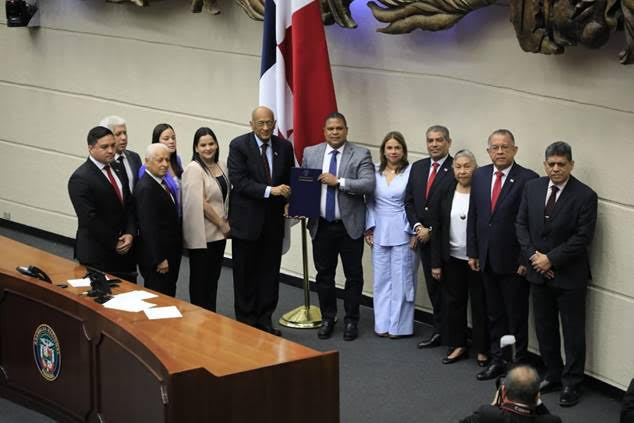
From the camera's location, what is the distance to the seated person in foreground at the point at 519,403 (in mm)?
4270

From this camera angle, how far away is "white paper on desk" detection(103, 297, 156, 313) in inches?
234

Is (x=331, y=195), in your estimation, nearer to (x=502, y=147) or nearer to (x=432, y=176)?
(x=432, y=176)

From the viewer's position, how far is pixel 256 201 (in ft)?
24.2

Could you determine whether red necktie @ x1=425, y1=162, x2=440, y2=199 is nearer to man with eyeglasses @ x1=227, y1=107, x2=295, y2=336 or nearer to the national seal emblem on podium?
man with eyeglasses @ x1=227, y1=107, x2=295, y2=336

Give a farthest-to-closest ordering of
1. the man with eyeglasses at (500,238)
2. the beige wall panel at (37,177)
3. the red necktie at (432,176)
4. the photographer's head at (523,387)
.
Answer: the beige wall panel at (37,177), the red necktie at (432,176), the man with eyeglasses at (500,238), the photographer's head at (523,387)

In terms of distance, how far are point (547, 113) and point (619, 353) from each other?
1502mm

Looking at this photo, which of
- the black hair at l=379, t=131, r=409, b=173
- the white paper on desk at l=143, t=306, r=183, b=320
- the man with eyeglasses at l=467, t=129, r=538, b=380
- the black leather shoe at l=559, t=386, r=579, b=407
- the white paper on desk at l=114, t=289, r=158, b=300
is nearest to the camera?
the white paper on desk at l=143, t=306, r=183, b=320

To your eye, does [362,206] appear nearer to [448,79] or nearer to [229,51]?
[448,79]

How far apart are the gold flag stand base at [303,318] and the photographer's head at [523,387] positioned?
3696mm

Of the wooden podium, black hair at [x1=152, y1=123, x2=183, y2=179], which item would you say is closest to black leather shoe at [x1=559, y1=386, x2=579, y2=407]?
the wooden podium

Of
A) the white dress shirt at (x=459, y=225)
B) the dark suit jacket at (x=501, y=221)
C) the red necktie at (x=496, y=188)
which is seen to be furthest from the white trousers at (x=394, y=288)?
the red necktie at (x=496, y=188)

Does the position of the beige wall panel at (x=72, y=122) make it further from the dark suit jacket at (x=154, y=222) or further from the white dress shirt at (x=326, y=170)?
the dark suit jacket at (x=154, y=222)

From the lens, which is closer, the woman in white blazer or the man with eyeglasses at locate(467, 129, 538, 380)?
the man with eyeglasses at locate(467, 129, 538, 380)

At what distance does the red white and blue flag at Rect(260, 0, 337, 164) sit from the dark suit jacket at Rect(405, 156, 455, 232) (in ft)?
2.77
